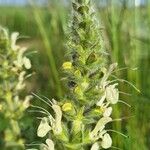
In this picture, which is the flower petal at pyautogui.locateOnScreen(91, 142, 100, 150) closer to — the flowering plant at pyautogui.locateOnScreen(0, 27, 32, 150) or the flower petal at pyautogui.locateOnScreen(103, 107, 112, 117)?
the flower petal at pyautogui.locateOnScreen(103, 107, 112, 117)

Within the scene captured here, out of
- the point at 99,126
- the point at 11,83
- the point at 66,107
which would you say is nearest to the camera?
the point at 66,107

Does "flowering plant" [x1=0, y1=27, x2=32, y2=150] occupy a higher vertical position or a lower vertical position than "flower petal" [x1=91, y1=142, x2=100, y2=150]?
higher

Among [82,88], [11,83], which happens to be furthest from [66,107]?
[11,83]

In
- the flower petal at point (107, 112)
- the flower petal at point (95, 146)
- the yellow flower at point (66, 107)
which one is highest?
the yellow flower at point (66, 107)

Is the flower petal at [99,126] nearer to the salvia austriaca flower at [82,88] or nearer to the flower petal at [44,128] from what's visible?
the salvia austriaca flower at [82,88]

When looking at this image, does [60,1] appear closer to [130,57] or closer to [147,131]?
[130,57]

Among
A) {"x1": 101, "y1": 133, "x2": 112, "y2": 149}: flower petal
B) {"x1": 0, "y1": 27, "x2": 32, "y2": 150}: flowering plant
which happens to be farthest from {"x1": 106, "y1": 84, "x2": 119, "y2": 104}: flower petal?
{"x1": 0, "y1": 27, "x2": 32, "y2": 150}: flowering plant

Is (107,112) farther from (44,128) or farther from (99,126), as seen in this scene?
(44,128)

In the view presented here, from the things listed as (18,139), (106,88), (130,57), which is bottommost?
(18,139)

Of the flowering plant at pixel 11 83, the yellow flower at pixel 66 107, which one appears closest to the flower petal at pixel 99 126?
the yellow flower at pixel 66 107

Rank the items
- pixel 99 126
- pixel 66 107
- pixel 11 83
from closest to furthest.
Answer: pixel 66 107
pixel 99 126
pixel 11 83

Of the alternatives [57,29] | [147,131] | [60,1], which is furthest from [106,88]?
[57,29]
